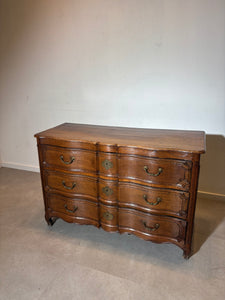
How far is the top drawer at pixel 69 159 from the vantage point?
5.08 ft

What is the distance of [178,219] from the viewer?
1.46m

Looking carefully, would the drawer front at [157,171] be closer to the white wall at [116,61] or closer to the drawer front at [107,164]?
the drawer front at [107,164]

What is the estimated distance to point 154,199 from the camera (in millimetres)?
1473

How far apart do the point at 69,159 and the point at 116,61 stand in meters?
1.09

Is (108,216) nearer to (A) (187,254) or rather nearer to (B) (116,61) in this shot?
(A) (187,254)

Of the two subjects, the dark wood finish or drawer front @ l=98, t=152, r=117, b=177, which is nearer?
drawer front @ l=98, t=152, r=117, b=177

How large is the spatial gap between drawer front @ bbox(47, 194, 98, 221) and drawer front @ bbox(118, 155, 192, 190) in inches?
16.4

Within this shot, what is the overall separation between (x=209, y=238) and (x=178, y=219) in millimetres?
482

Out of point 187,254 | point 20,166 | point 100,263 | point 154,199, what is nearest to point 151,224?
point 154,199

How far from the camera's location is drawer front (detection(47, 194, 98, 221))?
66.3 inches

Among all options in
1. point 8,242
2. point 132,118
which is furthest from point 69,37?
point 8,242

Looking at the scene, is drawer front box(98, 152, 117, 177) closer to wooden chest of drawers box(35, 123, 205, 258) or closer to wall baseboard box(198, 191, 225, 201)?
wooden chest of drawers box(35, 123, 205, 258)

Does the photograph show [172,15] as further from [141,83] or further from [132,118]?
[132,118]

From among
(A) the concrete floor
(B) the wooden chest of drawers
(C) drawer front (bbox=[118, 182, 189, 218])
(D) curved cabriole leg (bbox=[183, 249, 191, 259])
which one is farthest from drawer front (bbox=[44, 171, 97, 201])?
(D) curved cabriole leg (bbox=[183, 249, 191, 259])
